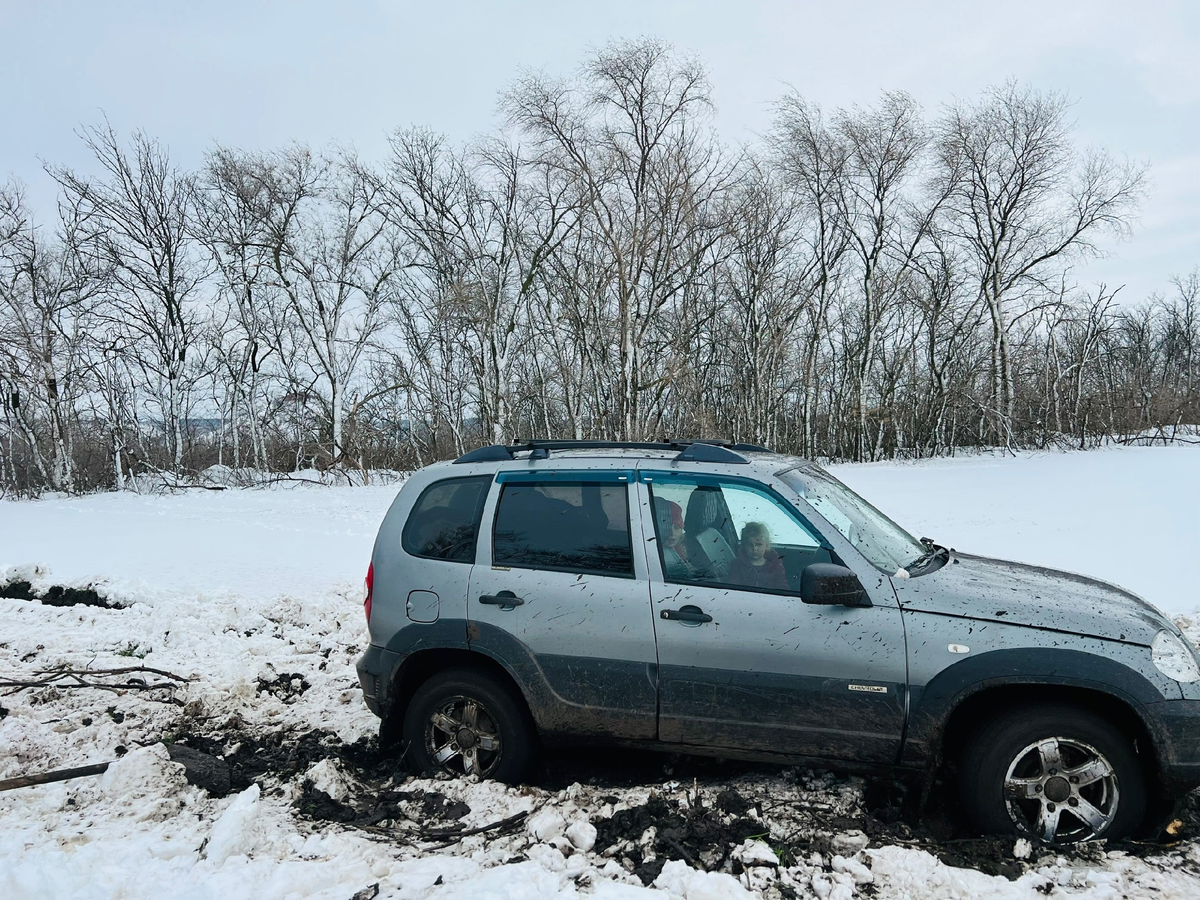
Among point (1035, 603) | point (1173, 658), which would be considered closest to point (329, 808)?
point (1035, 603)

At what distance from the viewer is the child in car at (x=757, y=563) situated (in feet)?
11.5

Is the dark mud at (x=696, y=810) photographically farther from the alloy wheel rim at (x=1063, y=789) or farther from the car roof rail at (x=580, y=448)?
the car roof rail at (x=580, y=448)

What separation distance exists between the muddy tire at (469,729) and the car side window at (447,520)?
2.26 ft

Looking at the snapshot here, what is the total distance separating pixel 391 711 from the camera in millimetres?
4012

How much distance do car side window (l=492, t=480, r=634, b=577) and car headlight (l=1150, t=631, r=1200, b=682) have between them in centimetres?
240

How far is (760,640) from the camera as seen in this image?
339 cm

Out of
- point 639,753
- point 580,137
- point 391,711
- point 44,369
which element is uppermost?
point 580,137

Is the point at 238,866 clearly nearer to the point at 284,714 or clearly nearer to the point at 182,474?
the point at 284,714

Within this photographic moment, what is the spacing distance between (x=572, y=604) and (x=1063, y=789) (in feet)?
7.88

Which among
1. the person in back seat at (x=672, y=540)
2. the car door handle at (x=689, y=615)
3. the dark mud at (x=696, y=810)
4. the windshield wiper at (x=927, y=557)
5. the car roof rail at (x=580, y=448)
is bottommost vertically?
the dark mud at (x=696, y=810)

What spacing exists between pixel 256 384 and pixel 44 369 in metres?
8.95

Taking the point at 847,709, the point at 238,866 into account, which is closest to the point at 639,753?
the point at 847,709

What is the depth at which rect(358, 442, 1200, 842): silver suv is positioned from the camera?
3.10m

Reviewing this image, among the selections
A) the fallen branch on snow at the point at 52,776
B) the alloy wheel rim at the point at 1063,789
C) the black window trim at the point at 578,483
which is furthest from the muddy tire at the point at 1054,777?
the fallen branch on snow at the point at 52,776
